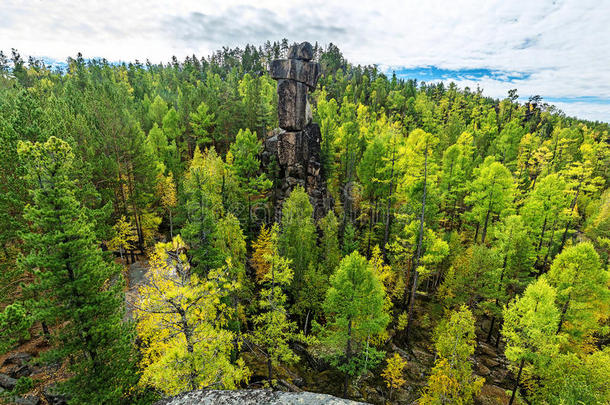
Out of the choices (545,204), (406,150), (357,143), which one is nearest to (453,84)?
(357,143)

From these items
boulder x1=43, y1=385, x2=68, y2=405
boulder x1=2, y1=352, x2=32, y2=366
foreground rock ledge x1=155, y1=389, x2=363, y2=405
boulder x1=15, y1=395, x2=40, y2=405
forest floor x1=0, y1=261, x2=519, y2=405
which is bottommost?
forest floor x1=0, y1=261, x2=519, y2=405

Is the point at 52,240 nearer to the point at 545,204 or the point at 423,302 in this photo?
the point at 423,302

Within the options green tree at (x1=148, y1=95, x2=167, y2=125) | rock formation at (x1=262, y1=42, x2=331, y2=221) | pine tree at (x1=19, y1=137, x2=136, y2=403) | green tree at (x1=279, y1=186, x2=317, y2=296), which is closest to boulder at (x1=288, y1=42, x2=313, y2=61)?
rock formation at (x1=262, y1=42, x2=331, y2=221)

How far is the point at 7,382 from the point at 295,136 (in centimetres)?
3420

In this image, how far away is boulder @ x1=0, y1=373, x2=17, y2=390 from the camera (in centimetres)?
1379

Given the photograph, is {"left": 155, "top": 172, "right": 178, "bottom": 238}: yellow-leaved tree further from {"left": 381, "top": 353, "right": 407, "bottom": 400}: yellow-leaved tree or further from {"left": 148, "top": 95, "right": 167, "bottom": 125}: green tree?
{"left": 381, "top": 353, "right": 407, "bottom": 400}: yellow-leaved tree

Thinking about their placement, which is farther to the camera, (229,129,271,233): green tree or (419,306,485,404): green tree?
(229,129,271,233): green tree

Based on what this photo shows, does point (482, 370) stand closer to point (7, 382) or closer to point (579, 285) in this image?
point (579, 285)

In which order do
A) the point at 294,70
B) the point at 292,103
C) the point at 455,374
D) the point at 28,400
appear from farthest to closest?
the point at 292,103, the point at 294,70, the point at 455,374, the point at 28,400

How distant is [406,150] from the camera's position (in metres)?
25.1

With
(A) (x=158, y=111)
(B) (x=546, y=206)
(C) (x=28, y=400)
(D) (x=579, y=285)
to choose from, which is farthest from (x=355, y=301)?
(A) (x=158, y=111)

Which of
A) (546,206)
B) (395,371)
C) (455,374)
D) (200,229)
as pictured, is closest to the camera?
(455,374)

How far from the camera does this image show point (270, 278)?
19547 millimetres

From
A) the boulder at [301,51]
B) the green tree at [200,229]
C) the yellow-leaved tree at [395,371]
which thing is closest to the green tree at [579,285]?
the yellow-leaved tree at [395,371]
